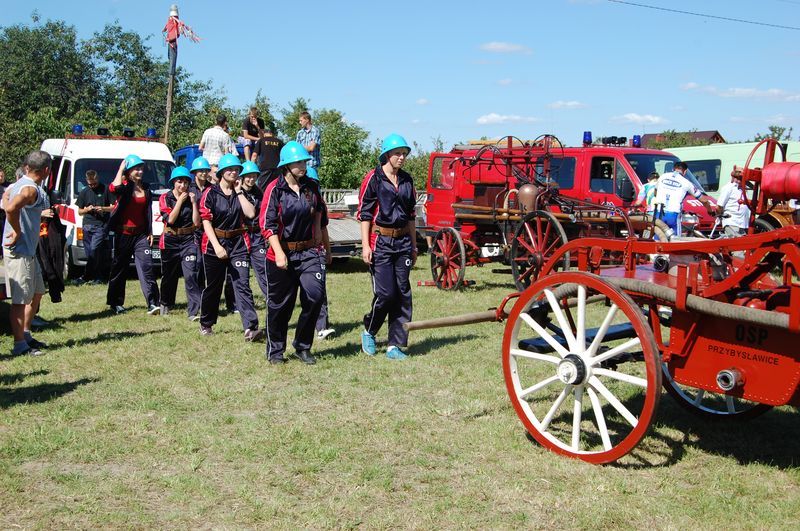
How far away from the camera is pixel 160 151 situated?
1477cm

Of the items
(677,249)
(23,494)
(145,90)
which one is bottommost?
(23,494)

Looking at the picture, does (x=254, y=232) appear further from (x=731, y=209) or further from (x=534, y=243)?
(x=731, y=209)

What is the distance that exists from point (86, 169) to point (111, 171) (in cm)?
40

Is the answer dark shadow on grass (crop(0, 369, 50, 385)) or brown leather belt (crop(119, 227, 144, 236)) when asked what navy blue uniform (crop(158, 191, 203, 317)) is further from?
dark shadow on grass (crop(0, 369, 50, 385))

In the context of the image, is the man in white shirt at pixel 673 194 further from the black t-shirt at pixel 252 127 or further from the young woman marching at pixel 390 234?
the black t-shirt at pixel 252 127

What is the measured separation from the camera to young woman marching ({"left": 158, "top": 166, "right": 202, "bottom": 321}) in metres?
9.70

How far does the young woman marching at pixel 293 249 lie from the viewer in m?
6.99

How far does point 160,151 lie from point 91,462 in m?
10.6

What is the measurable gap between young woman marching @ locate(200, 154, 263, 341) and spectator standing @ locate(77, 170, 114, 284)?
5.02 metres

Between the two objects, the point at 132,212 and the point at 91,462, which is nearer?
the point at 91,462

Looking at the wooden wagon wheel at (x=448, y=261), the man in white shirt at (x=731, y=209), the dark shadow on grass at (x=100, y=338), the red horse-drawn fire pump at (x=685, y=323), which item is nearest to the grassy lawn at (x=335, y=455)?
the red horse-drawn fire pump at (x=685, y=323)

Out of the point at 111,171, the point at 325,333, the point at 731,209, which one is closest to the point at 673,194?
the point at 731,209

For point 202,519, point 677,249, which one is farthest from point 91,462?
point 677,249

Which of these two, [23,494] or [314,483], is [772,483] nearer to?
[314,483]
